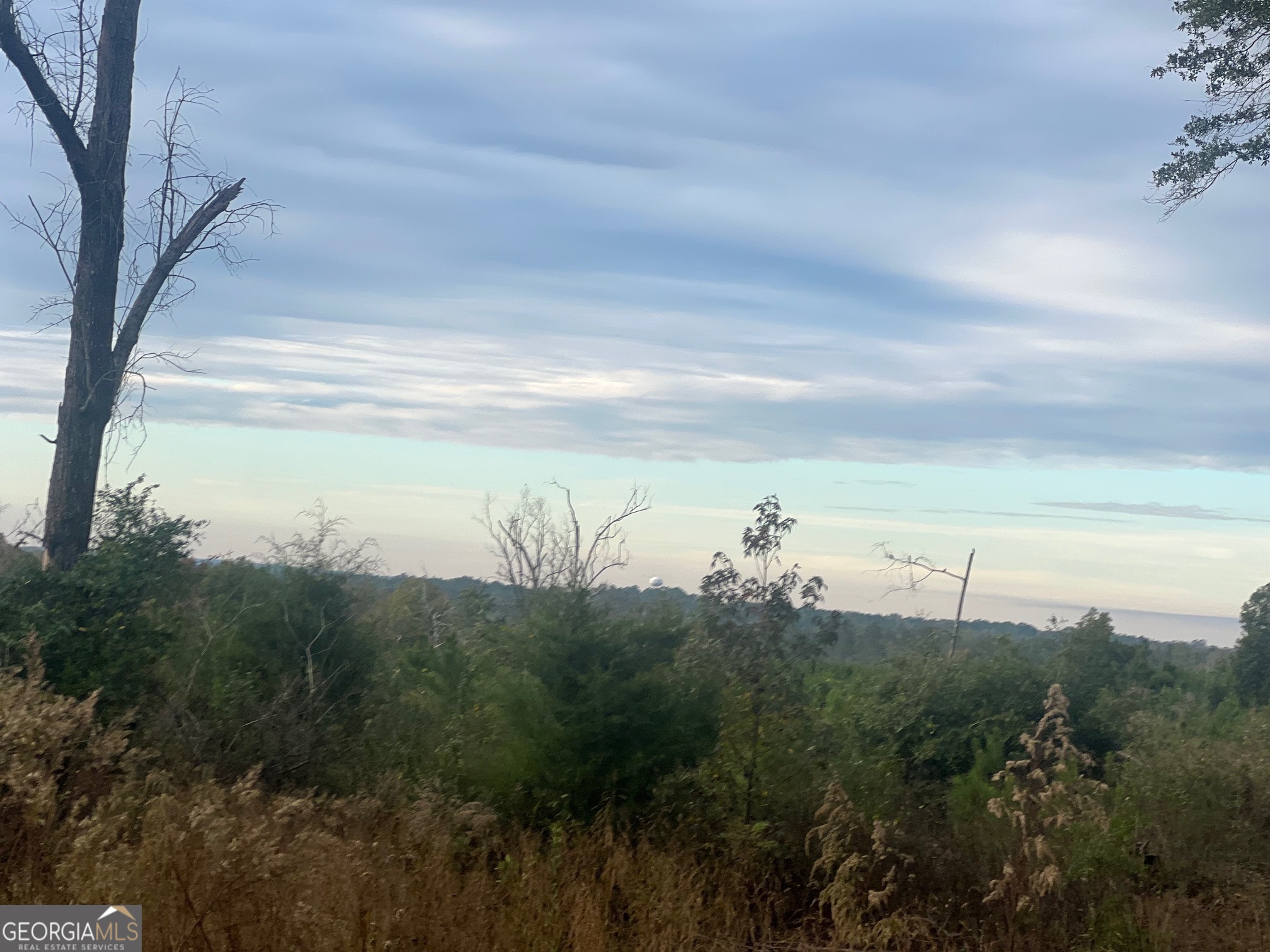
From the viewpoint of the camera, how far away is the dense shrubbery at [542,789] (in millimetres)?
5957

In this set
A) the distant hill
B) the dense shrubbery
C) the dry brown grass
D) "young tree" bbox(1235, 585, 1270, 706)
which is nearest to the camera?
the dry brown grass

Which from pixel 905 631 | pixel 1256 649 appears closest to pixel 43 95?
pixel 905 631

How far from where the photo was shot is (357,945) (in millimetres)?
5207

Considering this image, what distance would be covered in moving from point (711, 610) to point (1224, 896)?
534 centimetres

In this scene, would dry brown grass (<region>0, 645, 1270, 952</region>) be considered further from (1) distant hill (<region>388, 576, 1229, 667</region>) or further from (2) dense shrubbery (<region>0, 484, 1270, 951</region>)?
(1) distant hill (<region>388, 576, 1229, 667</region>)

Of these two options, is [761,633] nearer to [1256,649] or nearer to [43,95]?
[43,95]

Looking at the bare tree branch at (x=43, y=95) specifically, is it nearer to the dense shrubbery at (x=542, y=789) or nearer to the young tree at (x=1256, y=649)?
the dense shrubbery at (x=542, y=789)

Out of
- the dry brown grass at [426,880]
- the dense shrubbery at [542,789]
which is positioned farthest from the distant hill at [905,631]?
the dry brown grass at [426,880]

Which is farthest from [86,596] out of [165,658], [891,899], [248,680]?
[891,899]

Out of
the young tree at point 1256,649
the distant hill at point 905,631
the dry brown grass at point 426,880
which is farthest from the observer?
the young tree at point 1256,649

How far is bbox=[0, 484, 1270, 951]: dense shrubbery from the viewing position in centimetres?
596

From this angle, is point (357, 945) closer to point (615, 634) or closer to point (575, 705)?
point (575, 705)

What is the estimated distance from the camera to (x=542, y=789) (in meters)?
8.88

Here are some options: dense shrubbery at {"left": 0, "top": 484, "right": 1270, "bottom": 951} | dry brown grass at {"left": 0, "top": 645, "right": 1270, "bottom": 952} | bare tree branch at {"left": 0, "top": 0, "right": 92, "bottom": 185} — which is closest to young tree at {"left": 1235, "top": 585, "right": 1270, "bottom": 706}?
dense shrubbery at {"left": 0, "top": 484, "right": 1270, "bottom": 951}
